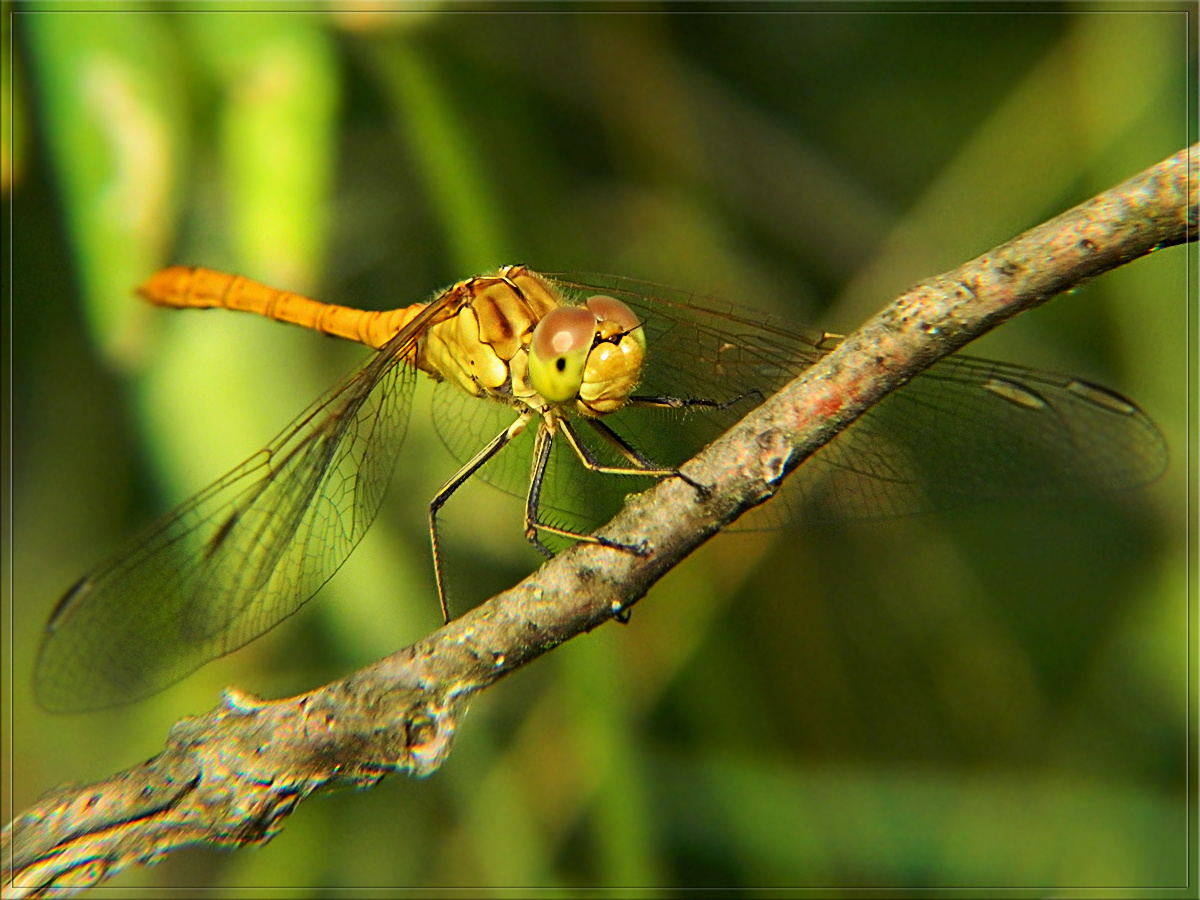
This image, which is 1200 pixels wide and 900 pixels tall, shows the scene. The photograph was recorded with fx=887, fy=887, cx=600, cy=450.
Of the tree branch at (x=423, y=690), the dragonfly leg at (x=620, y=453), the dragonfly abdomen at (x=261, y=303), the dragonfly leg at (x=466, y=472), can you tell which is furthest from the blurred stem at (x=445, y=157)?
the tree branch at (x=423, y=690)

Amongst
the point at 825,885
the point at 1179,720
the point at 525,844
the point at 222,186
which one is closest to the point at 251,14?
the point at 222,186

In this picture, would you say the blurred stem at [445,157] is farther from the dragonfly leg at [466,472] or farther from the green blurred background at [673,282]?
the dragonfly leg at [466,472]

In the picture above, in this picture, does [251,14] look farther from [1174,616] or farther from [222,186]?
[1174,616]

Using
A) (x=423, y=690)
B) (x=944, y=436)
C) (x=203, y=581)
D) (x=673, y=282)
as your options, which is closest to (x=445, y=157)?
(x=673, y=282)

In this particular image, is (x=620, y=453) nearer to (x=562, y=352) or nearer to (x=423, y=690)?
(x=562, y=352)

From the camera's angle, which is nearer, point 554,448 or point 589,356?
point 589,356

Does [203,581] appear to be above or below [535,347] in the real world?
below

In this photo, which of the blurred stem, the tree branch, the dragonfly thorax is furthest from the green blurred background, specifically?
the tree branch
